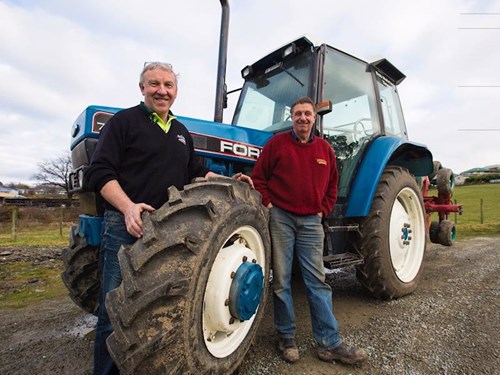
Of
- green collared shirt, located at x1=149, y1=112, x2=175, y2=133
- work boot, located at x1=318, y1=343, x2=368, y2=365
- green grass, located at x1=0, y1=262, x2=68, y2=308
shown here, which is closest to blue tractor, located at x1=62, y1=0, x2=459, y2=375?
green collared shirt, located at x1=149, y1=112, x2=175, y2=133

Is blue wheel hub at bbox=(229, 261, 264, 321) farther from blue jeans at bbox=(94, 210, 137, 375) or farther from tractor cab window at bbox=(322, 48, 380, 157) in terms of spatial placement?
tractor cab window at bbox=(322, 48, 380, 157)

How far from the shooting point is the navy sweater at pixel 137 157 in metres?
1.80

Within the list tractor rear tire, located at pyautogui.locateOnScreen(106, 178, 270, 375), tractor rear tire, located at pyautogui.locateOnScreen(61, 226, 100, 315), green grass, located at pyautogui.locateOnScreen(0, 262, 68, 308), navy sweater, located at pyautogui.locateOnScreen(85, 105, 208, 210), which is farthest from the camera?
green grass, located at pyautogui.locateOnScreen(0, 262, 68, 308)

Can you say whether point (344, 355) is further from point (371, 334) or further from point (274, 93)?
point (274, 93)

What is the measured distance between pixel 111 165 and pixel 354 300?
2.68 m

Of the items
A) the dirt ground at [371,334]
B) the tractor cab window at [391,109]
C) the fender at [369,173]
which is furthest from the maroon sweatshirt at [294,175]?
the tractor cab window at [391,109]

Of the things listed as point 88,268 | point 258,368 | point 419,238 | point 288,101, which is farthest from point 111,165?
point 419,238

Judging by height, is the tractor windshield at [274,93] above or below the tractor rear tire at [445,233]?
above

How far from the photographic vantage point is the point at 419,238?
3.97 m

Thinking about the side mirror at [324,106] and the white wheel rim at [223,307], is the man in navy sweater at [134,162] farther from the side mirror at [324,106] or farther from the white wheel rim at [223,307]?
the side mirror at [324,106]

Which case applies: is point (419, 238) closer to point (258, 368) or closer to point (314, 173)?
point (314, 173)

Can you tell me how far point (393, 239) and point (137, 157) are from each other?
9.00ft

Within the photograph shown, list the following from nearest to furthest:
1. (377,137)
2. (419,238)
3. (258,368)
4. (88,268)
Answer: (258,368)
(88,268)
(377,137)
(419,238)

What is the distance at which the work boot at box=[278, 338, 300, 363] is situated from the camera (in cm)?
226
